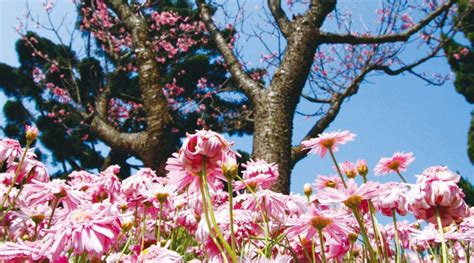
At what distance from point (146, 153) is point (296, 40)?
1.91 m

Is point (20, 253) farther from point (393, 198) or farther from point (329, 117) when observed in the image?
point (329, 117)

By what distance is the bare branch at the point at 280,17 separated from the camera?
18.2 ft

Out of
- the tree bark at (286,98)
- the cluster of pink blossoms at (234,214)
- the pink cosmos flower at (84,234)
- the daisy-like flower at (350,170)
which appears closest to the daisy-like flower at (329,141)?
the cluster of pink blossoms at (234,214)

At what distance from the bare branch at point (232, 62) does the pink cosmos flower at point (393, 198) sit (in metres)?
4.19

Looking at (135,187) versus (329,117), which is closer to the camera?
(135,187)

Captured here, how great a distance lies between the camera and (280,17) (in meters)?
5.85

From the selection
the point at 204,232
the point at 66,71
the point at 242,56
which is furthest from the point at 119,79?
the point at 204,232

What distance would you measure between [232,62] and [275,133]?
149 cm

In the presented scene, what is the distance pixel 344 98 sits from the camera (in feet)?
22.6

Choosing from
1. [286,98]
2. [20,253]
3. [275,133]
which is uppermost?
[286,98]

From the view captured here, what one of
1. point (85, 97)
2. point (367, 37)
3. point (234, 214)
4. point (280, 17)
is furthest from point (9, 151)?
point (85, 97)

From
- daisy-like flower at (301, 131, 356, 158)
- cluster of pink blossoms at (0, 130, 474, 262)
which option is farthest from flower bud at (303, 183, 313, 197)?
daisy-like flower at (301, 131, 356, 158)

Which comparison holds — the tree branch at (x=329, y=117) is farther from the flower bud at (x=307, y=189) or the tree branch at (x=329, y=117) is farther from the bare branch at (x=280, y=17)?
the flower bud at (x=307, y=189)

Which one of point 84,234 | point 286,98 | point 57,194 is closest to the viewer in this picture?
point 84,234
